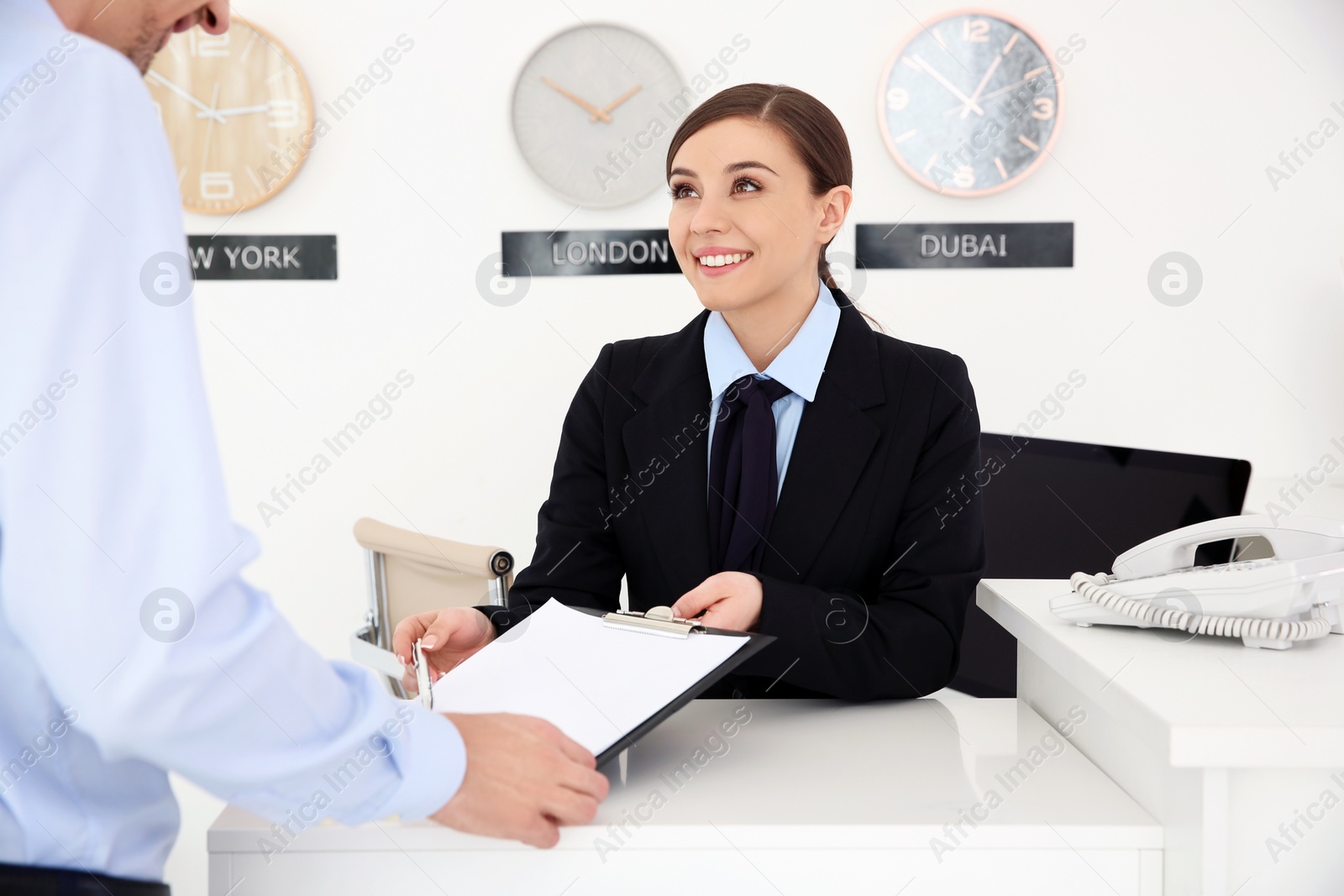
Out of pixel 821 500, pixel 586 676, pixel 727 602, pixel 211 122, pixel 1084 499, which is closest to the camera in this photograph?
pixel 586 676

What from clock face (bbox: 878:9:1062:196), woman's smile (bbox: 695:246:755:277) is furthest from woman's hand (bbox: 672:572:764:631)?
clock face (bbox: 878:9:1062:196)

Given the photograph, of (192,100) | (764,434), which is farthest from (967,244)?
(192,100)

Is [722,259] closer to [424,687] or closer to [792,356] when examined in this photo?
[792,356]

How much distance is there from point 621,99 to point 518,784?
2792 mm

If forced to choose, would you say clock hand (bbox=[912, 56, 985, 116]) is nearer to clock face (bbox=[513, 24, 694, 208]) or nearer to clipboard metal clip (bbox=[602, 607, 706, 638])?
clock face (bbox=[513, 24, 694, 208])

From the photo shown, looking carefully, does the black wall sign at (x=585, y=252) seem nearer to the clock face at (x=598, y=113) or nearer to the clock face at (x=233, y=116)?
the clock face at (x=598, y=113)

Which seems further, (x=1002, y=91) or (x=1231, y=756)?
(x=1002, y=91)

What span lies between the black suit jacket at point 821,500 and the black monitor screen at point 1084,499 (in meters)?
0.49

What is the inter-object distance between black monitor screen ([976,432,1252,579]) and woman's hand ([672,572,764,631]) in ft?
2.83

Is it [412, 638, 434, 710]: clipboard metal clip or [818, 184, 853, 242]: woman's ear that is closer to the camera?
[412, 638, 434, 710]: clipboard metal clip

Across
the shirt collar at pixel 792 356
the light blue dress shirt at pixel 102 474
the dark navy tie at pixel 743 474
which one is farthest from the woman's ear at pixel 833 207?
the light blue dress shirt at pixel 102 474

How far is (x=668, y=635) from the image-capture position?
1121 mm

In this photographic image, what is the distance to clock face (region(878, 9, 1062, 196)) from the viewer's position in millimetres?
3254

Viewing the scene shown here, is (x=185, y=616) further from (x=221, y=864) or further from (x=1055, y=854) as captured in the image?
(x=1055, y=854)
